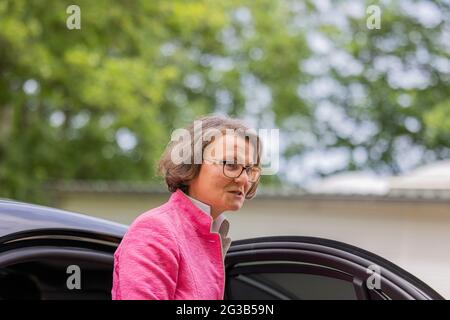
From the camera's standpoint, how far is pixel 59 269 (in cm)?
286

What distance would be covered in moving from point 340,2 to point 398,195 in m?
15.2

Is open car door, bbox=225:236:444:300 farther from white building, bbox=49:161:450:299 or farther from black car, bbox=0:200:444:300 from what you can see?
white building, bbox=49:161:450:299

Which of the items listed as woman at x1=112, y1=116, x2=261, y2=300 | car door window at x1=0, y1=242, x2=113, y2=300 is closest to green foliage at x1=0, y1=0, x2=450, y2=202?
car door window at x1=0, y1=242, x2=113, y2=300

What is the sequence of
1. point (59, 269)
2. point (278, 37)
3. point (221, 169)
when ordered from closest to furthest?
point (221, 169) → point (59, 269) → point (278, 37)

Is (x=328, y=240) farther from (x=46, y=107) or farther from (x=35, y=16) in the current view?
(x=46, y=107)

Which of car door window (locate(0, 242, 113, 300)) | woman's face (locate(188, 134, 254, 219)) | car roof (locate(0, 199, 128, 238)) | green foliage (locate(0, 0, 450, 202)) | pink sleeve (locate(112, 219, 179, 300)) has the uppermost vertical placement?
green foliage (locate(0, 0, 450, 202))

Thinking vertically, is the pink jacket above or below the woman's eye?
below

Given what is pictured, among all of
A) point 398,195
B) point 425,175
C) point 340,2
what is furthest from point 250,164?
point 340,2

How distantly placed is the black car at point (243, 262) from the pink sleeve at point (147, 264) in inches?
17.6

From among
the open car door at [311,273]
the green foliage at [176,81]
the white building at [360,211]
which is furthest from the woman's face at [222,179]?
the green foliage at [176,81]

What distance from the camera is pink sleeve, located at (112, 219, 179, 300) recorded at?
189 centimetres

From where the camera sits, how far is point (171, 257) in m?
1.95

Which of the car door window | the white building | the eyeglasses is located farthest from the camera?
the white building

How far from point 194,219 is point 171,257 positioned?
0.16 metres
